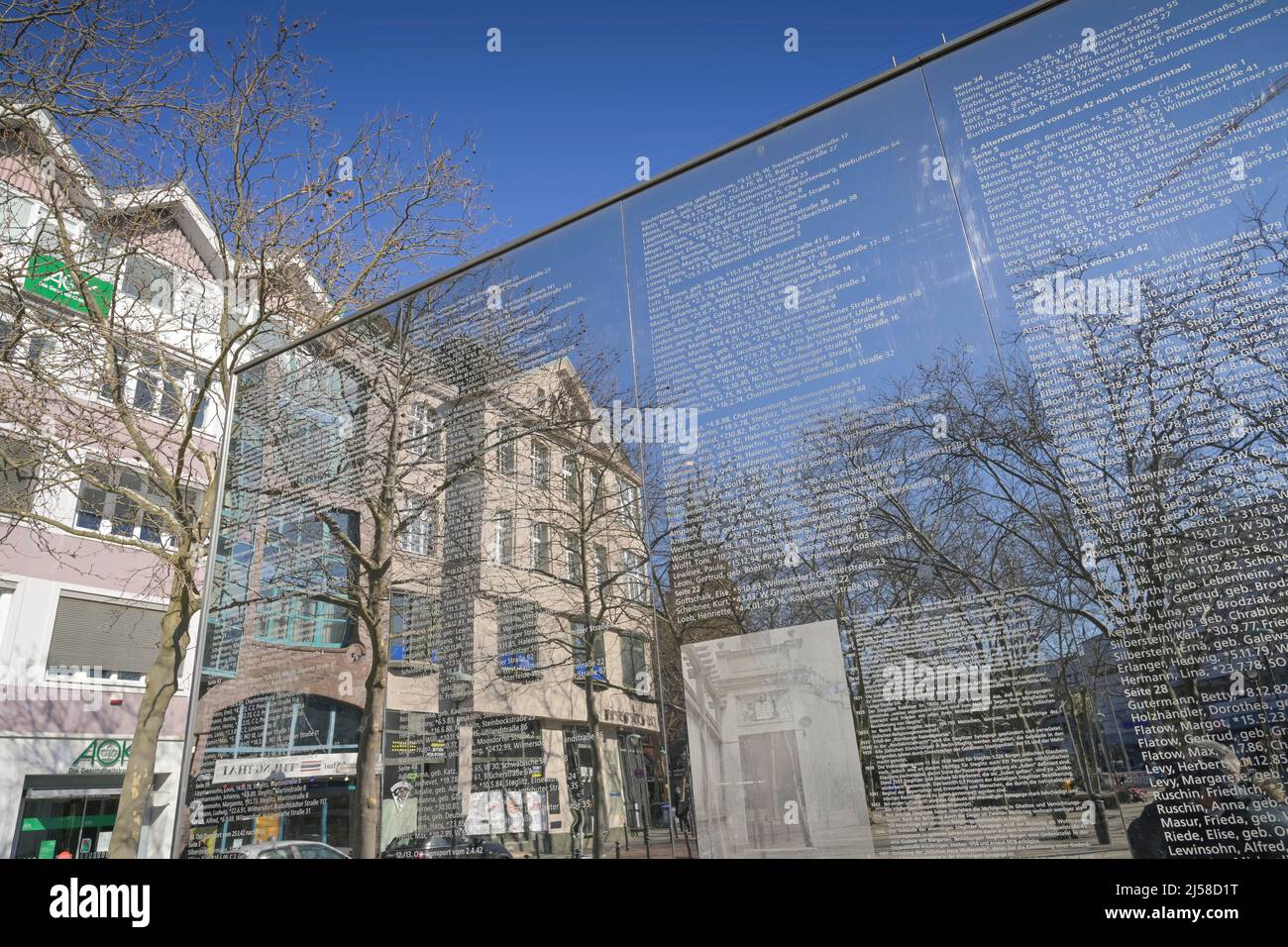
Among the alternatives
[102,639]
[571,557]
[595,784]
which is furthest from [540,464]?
[102,639]

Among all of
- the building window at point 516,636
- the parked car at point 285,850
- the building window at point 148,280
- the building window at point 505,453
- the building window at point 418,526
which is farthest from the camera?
the building window at point 148,280

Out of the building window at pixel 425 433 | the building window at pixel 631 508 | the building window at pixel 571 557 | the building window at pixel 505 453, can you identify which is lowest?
the building window at pixel 571 557

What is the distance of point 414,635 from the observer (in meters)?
5.04

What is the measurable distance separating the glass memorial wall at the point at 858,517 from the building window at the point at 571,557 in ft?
0.19

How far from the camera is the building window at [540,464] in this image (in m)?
4.98

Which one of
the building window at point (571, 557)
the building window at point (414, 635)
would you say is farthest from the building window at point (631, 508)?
the building window at point (414, 635)

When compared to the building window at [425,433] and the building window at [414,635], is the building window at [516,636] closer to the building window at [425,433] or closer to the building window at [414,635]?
the building window at [414,635]

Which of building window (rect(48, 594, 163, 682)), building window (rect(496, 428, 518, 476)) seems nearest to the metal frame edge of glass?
building window (rect(496, 428, 518, 476))

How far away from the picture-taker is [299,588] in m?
5.75

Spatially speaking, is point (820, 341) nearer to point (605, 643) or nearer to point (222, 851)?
point (605, 643)

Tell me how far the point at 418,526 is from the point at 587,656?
1.67 meters

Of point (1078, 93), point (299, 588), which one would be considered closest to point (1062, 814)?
point (1078, 93)

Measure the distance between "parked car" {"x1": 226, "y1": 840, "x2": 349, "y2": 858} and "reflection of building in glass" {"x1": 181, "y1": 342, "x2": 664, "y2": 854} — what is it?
6cm
